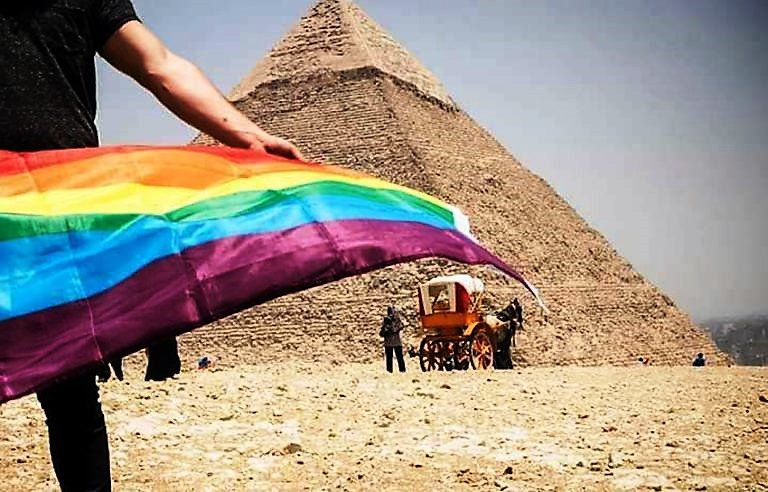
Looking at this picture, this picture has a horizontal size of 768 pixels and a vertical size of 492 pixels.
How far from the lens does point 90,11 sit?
246 cm

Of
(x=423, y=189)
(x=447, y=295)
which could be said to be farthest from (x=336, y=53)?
(x=447, y=295)

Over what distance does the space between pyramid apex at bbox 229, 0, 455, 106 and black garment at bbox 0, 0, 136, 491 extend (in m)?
54.4

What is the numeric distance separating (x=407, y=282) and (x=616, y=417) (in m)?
34.9

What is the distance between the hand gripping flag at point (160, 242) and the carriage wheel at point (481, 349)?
14.5m

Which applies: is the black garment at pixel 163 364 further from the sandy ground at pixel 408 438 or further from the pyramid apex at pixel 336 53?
the pyramid apex at pixel 336 53

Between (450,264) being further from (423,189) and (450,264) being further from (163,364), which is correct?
(163,364)

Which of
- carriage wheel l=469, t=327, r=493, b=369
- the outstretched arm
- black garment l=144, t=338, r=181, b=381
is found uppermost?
the outstretched arm

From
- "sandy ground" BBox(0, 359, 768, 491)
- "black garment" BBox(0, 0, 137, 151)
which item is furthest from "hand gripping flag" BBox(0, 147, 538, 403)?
"sandy ground" BBox(0, 359, 768, 491)

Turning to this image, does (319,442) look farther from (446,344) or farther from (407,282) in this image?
(407,282)

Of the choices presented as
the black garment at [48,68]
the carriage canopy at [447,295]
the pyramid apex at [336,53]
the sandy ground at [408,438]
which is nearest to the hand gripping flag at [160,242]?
the black garment at [48,68]

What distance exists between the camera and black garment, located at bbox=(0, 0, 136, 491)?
231cm

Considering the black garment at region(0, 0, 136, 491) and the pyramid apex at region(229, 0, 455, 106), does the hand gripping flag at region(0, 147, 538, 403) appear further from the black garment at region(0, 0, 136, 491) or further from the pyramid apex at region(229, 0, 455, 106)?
the pyramid apex at region(229, 0, 455, 106)

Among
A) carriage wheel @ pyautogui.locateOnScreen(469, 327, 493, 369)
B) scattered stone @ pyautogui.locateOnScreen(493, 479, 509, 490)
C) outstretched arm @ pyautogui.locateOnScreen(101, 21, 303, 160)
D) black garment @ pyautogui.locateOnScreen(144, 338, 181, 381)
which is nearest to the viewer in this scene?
outstretched arm @ pyautogui.locateOnScreen(101, 21, 303, 160)

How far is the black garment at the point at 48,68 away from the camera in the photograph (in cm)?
230
